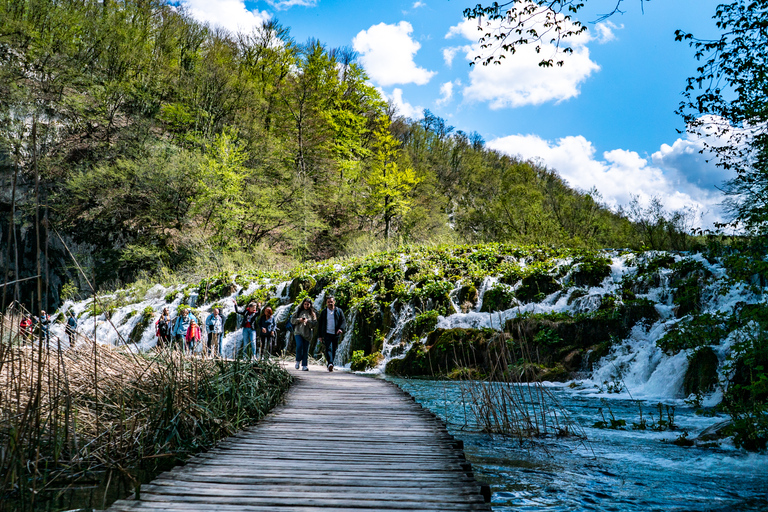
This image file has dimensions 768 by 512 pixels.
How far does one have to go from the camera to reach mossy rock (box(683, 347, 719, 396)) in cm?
847

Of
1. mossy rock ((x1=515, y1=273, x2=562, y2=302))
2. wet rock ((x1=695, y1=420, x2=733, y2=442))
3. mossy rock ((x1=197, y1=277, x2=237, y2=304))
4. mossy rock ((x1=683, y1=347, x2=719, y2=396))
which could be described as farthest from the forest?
wet rock ((x1=695, y1=420, x2=733, y2=442))

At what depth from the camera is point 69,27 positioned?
29.2 meters

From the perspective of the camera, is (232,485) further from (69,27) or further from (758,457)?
(69,27)

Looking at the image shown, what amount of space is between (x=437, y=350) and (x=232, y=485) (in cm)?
990

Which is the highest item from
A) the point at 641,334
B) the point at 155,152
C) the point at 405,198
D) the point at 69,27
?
the point at 69,27

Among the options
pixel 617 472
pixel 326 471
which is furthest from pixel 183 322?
pixel 617 472

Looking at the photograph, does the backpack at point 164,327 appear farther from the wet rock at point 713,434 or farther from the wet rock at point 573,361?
the wet rock at point 713,434

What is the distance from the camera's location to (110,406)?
411 cm

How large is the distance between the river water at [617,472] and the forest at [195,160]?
17.3 m

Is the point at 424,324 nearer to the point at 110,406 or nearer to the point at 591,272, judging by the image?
the point at 591,272

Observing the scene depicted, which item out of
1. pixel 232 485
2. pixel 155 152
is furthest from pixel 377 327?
pixel 155 152

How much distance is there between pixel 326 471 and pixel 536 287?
487 inches

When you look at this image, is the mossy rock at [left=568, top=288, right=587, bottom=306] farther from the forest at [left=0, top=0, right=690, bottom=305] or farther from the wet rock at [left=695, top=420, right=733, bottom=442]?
the forest at [left=0, top=0, right=690, bottom=305]

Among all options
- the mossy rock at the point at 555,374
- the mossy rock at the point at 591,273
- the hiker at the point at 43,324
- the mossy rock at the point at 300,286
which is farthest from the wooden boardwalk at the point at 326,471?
the mossy rock at the point at 300,286
